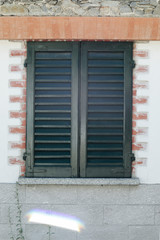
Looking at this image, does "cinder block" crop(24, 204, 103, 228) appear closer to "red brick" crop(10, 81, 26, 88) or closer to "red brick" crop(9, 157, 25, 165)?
"red brick" crop(9, 157, 25, 165)

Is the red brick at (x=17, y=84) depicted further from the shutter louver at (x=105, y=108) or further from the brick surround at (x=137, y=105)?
the shutter louver at (x=105, y=108)

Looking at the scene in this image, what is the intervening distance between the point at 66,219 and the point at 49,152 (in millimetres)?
801

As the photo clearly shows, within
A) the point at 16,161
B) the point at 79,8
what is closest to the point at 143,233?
the point at 16,161

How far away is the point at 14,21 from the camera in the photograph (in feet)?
11.2

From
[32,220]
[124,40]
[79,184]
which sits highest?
[124,40]

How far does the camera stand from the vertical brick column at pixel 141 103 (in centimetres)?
353

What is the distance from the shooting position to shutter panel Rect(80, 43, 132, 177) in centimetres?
352

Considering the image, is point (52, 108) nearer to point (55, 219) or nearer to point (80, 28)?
point (80, 28)

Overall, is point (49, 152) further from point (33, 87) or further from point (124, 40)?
point (124, 40)

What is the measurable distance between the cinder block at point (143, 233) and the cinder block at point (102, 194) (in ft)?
1.16

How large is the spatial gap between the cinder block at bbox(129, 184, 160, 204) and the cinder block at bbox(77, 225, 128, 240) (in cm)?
37

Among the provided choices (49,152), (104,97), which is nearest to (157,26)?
(104,97)

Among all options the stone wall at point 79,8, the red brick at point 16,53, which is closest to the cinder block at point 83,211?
the red brick at point 16,53

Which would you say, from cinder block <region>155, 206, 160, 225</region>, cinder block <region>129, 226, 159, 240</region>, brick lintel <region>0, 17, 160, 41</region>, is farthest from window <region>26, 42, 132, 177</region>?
cinder block <region>129, 226, 159, 240</region>
